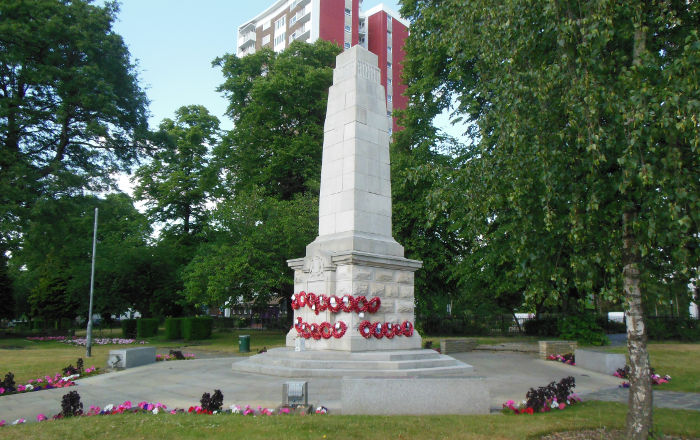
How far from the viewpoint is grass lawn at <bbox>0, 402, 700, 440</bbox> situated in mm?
6926

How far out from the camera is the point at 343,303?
12391mm

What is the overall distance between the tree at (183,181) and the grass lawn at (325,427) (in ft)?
96.0

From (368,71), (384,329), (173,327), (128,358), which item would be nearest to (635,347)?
(384,329)

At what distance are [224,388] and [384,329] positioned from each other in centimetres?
419

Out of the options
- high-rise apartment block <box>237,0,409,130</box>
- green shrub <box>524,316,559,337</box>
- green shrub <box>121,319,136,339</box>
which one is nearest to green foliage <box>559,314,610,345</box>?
green shrub <box>524,316,559,337</box>

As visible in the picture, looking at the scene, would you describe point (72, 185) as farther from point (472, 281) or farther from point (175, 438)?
point (175, 438)

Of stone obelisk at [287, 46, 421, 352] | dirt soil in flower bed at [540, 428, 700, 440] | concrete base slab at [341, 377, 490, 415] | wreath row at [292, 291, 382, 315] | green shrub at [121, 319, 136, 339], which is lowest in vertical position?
green shrub at [121, 319, 136, 339]

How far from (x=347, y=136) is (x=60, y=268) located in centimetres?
3646

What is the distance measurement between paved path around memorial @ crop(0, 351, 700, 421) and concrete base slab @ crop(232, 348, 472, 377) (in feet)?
1.07

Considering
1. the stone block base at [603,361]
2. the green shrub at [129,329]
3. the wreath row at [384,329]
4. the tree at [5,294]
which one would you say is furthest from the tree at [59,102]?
the stone block base at [603,361]

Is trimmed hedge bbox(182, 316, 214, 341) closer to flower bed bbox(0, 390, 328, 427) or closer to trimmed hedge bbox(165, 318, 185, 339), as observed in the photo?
trimmed hedge bbox(165, 318, 185, 339)

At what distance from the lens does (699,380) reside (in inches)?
532

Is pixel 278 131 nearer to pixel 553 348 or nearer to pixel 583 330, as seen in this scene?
pixel 583 330

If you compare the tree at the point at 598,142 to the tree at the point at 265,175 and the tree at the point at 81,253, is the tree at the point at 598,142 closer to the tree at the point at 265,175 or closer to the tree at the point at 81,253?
the tree at the point at 265,175
